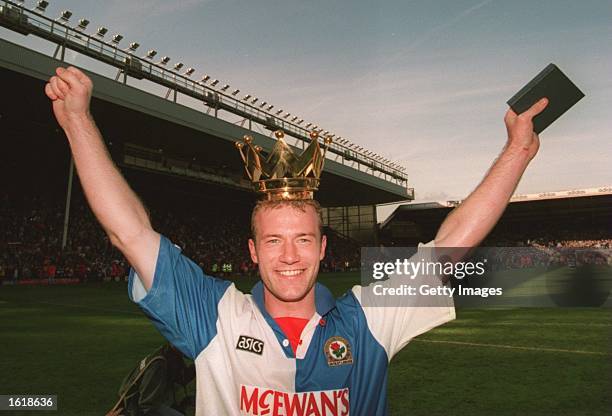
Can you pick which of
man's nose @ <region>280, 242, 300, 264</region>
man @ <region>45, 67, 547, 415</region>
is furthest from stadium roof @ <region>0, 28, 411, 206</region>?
man's nose @ <region>280, 242, 300, 264</region>

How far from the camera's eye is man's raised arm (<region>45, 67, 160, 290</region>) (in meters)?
1.60

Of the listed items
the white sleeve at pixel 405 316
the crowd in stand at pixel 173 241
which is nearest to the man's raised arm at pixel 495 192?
the white sleeve at pixel 405 316

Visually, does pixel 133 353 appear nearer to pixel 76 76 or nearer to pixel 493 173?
pixel 76 76

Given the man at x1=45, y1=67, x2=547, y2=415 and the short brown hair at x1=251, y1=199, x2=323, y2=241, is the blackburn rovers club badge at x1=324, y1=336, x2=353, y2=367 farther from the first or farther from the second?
the short brown hair at x1=251, y1=199, x2=323, y2=241

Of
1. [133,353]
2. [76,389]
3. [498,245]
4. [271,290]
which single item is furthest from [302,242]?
[498,245]

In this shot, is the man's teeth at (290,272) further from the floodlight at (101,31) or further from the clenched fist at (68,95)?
the floodlight at (101,31)

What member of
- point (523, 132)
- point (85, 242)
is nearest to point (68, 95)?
point (523, 132)

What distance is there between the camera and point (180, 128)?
24453 millimetres

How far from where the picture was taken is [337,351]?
188cm

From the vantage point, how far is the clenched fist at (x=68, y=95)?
1.67 m

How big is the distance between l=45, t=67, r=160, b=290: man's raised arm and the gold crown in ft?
1.88

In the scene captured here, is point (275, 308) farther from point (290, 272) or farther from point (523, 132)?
point (523, 132)

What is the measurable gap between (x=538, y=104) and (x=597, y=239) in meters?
49.3

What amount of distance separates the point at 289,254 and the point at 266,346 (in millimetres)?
402
